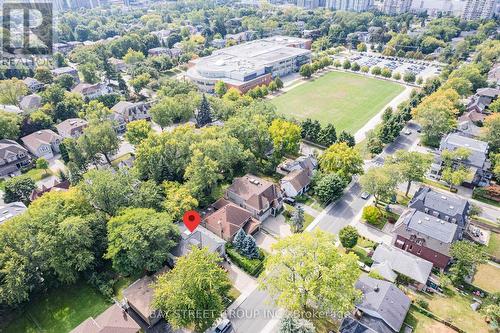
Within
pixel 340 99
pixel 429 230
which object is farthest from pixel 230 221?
pixel 340 99

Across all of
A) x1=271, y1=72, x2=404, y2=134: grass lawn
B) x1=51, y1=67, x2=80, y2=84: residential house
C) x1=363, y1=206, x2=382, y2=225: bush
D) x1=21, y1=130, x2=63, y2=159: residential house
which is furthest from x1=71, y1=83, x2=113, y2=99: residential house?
x1=363, y1=206, x2=382, y2=225: bush

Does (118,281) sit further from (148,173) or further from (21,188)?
(21,188)

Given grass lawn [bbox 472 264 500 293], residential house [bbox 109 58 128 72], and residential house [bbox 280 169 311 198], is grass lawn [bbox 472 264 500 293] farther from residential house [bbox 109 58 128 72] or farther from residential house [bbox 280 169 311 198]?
residential house [bbox 109 58 128 72]

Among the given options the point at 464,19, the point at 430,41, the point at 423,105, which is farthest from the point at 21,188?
the point at 464,19

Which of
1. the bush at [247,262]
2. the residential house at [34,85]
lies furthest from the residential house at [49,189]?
the residential house at [34,85]

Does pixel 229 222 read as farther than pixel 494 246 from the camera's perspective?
Yes

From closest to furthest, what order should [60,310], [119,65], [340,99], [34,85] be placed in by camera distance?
[60,310] → [340,99] → [34,85] → [119,65]

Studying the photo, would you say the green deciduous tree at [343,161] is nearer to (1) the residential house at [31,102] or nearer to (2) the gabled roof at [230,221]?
(2) the gabled roof at [230,221]
